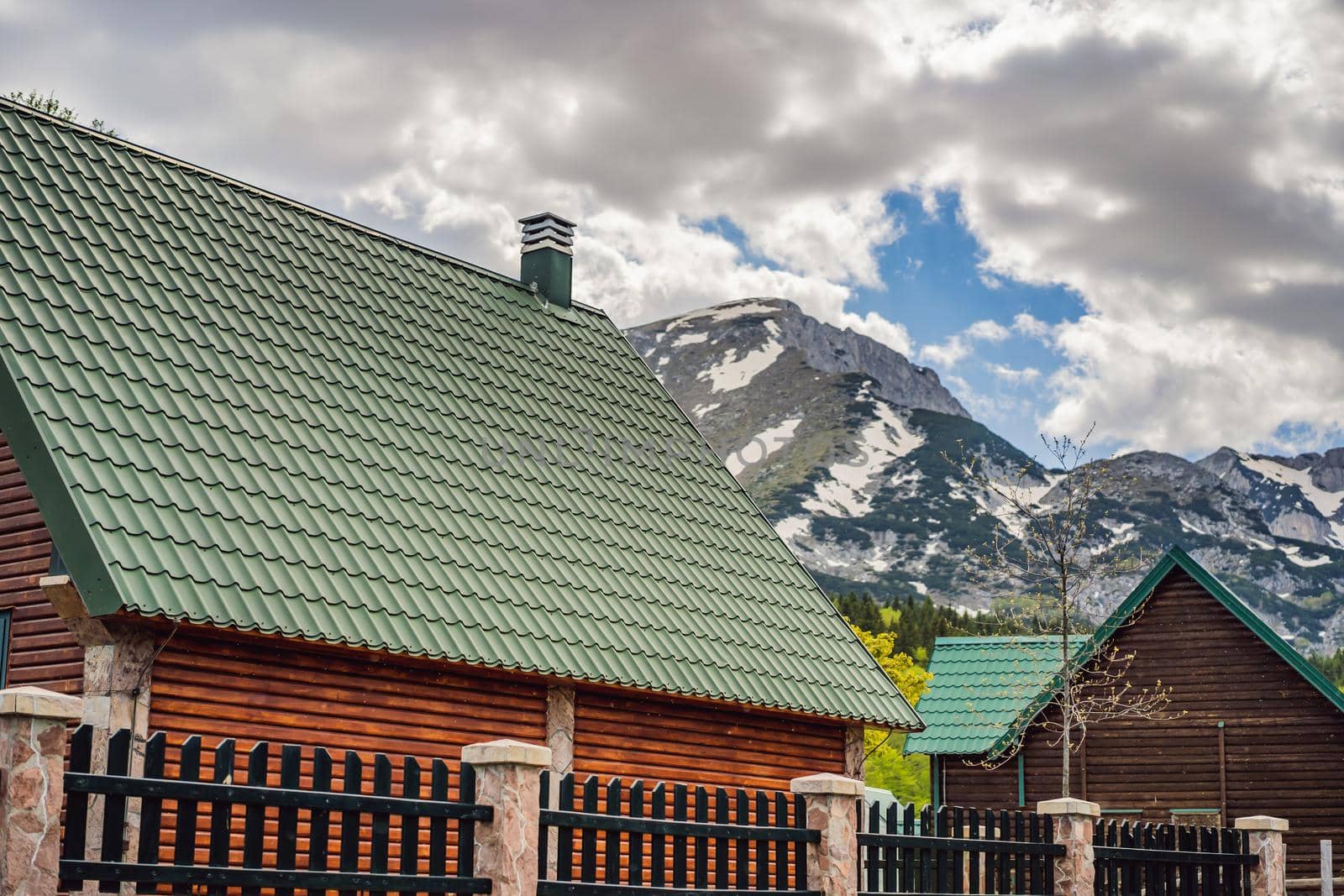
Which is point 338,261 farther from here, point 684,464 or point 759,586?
point 759,586

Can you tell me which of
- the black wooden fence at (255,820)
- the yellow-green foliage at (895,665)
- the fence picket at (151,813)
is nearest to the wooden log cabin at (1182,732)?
the black wooden fence at (255,820)

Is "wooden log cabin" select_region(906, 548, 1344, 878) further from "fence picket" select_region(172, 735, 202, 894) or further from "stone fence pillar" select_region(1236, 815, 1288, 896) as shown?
"fence picket" select_region(172, 735, 202, 894)

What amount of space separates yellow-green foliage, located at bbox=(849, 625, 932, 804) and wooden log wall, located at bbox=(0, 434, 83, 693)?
59409 mm

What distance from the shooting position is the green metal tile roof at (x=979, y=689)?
1211 inches

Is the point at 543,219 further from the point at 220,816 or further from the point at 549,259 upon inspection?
the point at 220,816

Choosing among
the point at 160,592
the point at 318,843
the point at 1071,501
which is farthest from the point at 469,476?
the point at 1071,501

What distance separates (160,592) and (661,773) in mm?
6267

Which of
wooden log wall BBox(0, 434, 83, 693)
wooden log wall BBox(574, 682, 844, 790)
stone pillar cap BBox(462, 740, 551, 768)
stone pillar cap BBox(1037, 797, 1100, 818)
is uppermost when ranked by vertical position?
wooden log wall BBox(0, 434, 83, 693)

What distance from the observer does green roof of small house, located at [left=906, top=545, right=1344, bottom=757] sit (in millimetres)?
28391

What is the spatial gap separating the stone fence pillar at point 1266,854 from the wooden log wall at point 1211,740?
47.4 ft

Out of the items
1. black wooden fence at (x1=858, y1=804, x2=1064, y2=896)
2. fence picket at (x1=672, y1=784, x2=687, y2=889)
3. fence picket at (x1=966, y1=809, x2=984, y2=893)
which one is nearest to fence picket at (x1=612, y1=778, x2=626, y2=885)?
fence picket at (x1=672, y1=784, x2=687, y2=889)

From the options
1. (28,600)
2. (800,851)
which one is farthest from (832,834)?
(28,600)

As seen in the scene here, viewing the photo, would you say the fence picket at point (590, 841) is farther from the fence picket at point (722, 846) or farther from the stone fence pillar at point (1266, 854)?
the stone fence pillar at point (1266, 854)

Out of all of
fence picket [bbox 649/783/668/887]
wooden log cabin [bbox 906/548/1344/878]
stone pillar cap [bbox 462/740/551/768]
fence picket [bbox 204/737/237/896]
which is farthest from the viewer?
wooden log cabin [bbox 906/548/1344/878]
